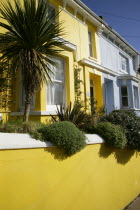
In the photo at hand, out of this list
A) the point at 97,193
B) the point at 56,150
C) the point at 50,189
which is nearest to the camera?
the point at 50,189

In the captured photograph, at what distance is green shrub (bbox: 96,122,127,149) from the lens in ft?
16.7

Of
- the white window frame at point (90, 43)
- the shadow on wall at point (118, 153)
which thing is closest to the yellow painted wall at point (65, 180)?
the shadow on wall at point (118, 153)

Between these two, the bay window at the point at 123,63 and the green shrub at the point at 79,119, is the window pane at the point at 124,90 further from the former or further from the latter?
the green shrub at the point at 79,119

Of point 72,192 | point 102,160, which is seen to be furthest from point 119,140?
point 72,192

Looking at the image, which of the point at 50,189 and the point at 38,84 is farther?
the point at 38,84

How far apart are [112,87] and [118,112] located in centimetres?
598

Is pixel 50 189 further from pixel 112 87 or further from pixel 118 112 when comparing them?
pixel 112 87

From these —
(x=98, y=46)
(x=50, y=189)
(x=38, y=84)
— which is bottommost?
(x=50, y=189)

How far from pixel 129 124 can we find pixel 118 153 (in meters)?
1.04

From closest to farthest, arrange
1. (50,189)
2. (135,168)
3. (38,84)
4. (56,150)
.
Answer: (50,189) → (56,150) → (38,84) → (135,168)

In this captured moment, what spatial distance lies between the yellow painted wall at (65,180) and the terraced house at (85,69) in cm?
277

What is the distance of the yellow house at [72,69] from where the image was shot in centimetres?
680

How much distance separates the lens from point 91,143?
4660 mm

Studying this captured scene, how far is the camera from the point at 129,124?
6047 mm
